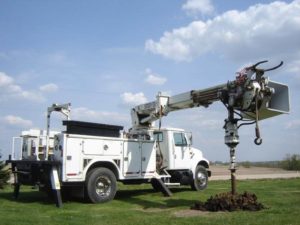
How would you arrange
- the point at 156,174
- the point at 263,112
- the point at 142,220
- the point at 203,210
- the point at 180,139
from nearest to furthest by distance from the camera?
1. the point at 142,220
2. the point at 203,210
3. the point at 263,112
4. the point at 156,174
5. the point at 180,139

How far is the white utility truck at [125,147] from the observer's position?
1338 cm

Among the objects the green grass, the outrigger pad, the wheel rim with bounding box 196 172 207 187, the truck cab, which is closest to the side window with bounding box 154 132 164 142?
the truck cab

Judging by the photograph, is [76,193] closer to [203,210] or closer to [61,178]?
[61,178]

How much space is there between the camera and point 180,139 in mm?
18844

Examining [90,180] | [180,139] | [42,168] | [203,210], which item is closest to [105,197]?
[90,180]

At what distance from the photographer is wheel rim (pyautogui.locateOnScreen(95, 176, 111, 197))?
48.0 ft

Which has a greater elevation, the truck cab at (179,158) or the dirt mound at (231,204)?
the truck cab at (179,158)

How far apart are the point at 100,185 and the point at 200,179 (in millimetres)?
5867

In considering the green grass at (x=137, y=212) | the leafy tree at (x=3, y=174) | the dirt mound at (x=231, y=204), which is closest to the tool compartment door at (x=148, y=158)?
the green grass at (x=137, y=212)

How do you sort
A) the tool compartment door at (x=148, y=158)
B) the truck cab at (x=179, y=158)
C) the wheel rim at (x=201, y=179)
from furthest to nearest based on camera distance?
1. the wheel rim at (x=201, y=179)
2. the truck cab at (x=179, y=158)
3. the tool compartment door at (x=148, y=158)

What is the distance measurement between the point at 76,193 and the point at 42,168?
138 centimetres

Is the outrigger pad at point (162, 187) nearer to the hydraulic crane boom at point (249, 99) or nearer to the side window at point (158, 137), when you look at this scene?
the side window at point (158, 137)

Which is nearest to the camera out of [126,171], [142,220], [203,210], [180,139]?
[142,220]

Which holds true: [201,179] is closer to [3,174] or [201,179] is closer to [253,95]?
[253,95]
